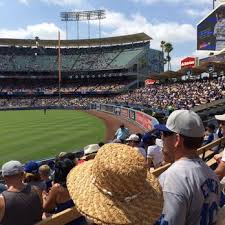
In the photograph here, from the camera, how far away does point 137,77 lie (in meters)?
95.2

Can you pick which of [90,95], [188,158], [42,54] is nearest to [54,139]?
[188,158]

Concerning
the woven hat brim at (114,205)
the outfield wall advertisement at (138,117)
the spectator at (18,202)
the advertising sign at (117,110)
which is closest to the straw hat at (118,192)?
the woven hat brim at (114,205)

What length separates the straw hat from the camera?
2.22m

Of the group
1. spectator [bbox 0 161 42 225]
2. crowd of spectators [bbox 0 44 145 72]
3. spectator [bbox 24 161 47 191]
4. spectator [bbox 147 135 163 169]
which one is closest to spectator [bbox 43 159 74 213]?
spectator [bbox 0 161 42 225]

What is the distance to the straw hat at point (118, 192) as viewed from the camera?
7.27 ft

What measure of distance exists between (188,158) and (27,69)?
99.4 m

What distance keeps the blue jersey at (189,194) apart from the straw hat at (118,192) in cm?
31

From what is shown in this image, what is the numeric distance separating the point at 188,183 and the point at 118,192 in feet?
2.34

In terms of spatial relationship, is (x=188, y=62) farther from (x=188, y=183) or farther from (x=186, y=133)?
(x=188, y=183)

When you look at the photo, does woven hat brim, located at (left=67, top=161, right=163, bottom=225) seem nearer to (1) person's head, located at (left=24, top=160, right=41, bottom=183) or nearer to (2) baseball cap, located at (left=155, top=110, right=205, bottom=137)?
(2) baseball cap, located at (left=155, top=110, right=205, bottom=137)

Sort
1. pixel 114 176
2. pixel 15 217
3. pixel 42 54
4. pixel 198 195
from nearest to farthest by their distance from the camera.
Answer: pixel 114 176
pixel 198 195
pixel 15 217
pixel 42 54

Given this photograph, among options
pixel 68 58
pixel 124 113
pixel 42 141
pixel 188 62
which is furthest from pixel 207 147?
pixel 68 58

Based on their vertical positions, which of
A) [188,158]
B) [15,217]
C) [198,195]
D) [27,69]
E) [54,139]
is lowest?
[54,139]

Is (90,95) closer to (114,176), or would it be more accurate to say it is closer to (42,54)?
(42,54)
